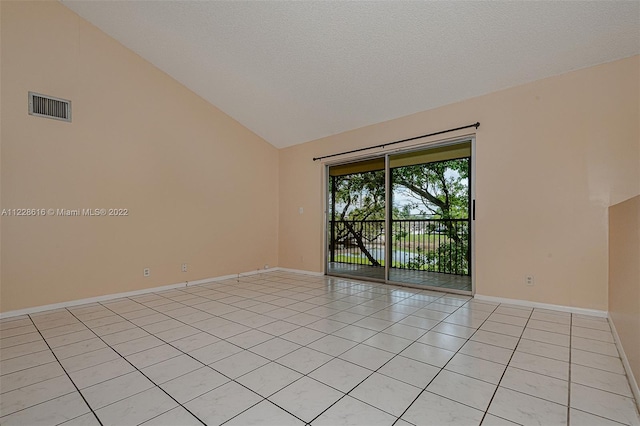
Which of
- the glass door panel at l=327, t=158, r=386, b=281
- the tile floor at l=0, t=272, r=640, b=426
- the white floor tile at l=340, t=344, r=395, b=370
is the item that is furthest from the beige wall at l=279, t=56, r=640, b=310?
the white floor tile at l=340, t=344, r=395, b=370

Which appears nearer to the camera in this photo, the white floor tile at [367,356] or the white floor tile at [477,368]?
the white floor tile at [477,368]

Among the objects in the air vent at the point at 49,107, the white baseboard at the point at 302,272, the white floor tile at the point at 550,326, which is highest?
the air vent at the point at 49,107

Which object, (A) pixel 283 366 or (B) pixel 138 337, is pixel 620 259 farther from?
(B) pixel 138 337

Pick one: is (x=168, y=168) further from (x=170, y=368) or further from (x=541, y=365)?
(x=541, y=365)

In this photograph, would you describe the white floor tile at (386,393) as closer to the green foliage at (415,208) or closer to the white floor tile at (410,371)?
the white floor tile at (410,371)

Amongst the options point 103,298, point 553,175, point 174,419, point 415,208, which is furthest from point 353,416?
point 415,208

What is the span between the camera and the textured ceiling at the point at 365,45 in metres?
2.73

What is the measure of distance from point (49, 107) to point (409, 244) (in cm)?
580

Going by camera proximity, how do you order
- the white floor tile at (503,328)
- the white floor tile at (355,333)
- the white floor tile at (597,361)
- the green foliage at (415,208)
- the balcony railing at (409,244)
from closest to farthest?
the white floor tile at (597,361)
the white floor tile at (355,333)
the white floor tile at (503,328)
the green foliage at (415,208)
the balcony railing at (409,244)

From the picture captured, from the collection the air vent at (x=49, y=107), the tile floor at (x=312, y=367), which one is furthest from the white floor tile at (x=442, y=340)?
the air vent at (x=49, y=107)

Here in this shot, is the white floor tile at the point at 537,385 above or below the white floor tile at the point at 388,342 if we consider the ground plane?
above

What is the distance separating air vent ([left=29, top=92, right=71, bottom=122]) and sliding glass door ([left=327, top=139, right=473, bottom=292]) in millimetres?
3883

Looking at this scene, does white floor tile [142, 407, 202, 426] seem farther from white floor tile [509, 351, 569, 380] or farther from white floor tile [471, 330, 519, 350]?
white floor tile [471, 330, 519, 350]

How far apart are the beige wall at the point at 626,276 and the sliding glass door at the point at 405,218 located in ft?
5.92
